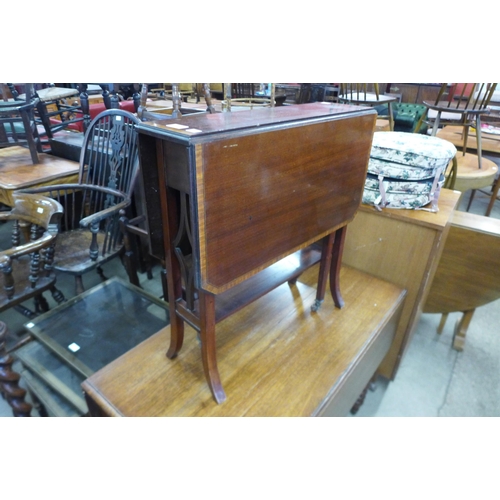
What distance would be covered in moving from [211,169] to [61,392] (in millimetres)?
1034

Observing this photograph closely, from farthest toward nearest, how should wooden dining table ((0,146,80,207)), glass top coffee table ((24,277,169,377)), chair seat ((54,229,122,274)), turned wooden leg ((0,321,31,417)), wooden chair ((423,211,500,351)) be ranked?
wooden dining table ((0,146,80,207)), chair seat ((54,229,122,274)), wooden chair ((423,211,500,351)), glass top coffee table ((24,277,169,377)), turned wooden leg ((0,321,31,417))

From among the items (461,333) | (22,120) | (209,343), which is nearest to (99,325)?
(209,343)

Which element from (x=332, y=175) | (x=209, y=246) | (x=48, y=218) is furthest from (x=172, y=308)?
(x=48, y=218)

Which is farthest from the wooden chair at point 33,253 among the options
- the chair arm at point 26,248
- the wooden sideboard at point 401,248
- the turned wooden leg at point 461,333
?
the turned wooden leg at point 461,333

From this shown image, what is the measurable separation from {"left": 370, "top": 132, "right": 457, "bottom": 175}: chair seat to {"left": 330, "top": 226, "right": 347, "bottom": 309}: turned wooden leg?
392mm

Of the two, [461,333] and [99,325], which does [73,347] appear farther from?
[461,333]

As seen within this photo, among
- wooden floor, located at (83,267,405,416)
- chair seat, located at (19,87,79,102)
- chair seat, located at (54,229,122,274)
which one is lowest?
chair seat, located at (54,229,122,274)

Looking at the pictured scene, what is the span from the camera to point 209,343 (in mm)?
951

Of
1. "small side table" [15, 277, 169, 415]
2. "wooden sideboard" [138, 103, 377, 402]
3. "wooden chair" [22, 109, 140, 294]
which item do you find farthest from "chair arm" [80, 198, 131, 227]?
"wooden sideboard" [138, 103, 377, 402]

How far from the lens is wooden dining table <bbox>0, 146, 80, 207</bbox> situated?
2.14 metres

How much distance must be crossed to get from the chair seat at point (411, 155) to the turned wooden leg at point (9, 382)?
61.5 inches

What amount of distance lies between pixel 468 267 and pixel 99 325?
173 cm

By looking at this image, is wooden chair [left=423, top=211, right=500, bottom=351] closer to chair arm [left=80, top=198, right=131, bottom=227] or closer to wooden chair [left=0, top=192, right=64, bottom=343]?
chair arm [left=80, top=198, right=131, bottom=227]

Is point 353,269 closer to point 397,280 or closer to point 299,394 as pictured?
point 397,280
